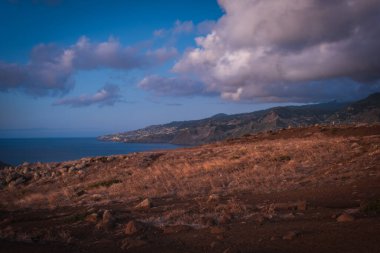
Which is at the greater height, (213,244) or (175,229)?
(213,244)

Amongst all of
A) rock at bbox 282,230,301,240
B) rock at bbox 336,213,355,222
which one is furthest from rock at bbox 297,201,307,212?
rock at bbox 282,230,301,240

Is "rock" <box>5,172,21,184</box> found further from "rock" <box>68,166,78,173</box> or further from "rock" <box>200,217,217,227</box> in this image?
"rock" <box>200,217,217,227</box>

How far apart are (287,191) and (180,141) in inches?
7197

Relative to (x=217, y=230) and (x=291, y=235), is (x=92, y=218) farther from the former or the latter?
(x=291, y=235)

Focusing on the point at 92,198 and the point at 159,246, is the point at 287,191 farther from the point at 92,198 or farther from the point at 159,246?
the point at 92,198

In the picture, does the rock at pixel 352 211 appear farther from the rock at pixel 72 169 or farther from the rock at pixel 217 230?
the rock at pixel 72 169

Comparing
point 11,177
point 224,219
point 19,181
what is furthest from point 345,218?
point 11,177

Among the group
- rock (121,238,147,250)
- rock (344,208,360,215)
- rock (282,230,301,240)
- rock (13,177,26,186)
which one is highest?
rock (282,230,301,240)

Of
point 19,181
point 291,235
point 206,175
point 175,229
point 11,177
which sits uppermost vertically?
point 291,235

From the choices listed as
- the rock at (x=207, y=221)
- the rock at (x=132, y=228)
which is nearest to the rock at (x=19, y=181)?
the rock at (x=132, y=228)

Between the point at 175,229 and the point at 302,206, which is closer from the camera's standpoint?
the point at 175,229

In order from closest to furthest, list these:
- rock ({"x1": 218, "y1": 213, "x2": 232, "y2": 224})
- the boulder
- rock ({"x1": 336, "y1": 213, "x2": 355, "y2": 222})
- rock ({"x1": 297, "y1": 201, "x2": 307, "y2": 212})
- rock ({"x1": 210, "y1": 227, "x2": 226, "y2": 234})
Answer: rock ({"x1": 336, "y1": 213, "x2": 355, "y2": 222}) → rock ({"x1": 210, "y1": 227, "x2": 226, "y2": 234}) → rock ({"x1": 218, "y1": 213, "x2": 232, "y2": 224}) → the boulder → rock ({"x1": 297, "y1": 201, "x2": 307, "y2": 212})

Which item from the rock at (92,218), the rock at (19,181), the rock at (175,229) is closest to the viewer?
the rock at (175,229)

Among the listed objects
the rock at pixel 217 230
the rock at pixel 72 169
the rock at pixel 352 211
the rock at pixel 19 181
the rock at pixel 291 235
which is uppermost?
the rock at pixel 291 235
